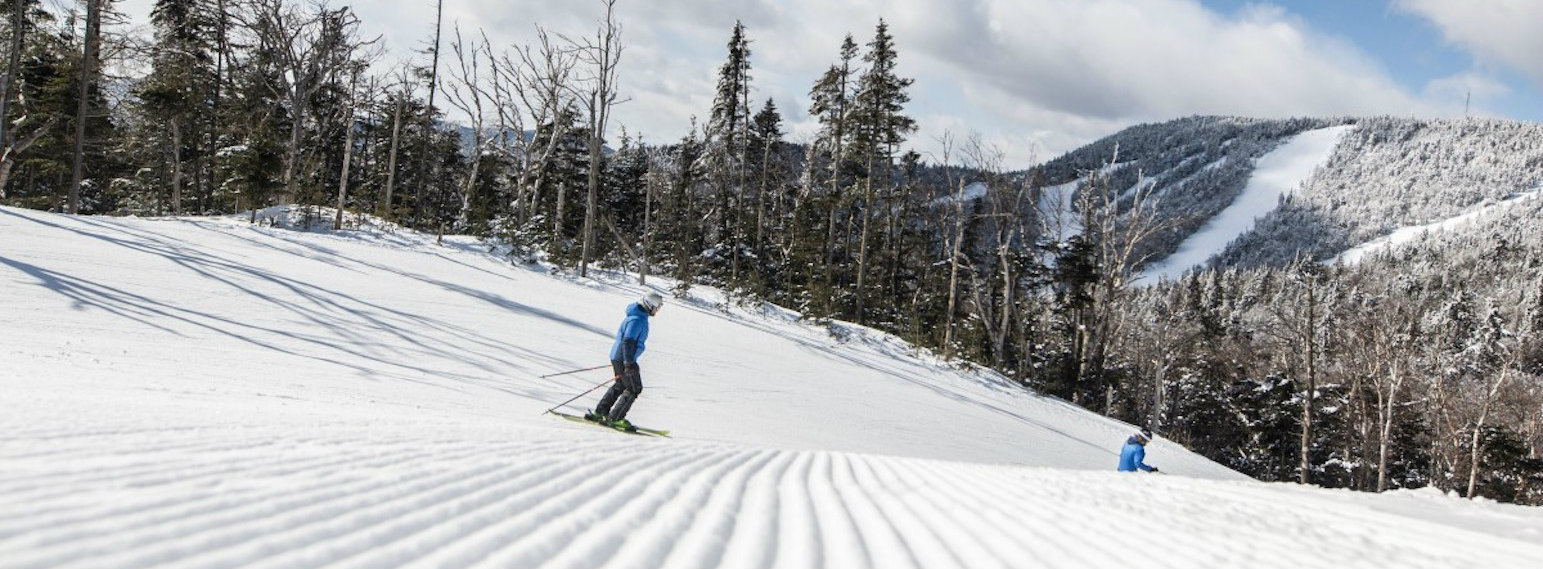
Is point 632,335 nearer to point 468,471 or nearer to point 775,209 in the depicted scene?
point 468,471

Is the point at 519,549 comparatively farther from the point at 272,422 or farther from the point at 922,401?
the point at 922,401

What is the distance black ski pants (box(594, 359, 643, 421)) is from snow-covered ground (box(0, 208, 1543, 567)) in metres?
0.64

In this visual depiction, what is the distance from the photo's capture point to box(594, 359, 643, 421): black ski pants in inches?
324

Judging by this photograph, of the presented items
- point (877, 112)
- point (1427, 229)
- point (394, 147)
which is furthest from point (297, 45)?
point (1427, 229)

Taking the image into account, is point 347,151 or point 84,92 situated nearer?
point 84,92

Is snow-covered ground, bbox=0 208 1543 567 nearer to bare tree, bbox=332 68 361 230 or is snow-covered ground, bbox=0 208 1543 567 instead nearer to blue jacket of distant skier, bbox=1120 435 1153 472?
blue jacket of distant skier, bbox=1120 435 1153 472

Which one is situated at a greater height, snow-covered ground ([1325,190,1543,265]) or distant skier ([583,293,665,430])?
snow-covered ground ([1325,190,1543,265])

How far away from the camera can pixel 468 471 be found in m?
3.53

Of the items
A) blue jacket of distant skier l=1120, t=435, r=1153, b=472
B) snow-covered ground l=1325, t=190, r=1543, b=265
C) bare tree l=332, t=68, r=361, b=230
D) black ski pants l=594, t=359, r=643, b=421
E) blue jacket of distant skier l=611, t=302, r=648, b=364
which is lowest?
blue jacket of distant skier l=1120, t=435, r=1153, b=472

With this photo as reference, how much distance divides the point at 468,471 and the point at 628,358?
15.4ft

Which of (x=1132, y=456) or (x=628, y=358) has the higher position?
(x=628, y=358)

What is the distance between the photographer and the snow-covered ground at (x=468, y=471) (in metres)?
2.35

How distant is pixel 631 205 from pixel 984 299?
2558 centimetres

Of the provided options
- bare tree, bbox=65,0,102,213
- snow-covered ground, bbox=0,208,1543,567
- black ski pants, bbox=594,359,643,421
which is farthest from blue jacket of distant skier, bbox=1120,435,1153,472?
bare tree, bbox=65,0,102,213
